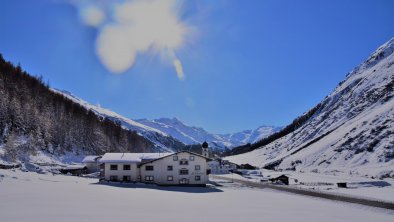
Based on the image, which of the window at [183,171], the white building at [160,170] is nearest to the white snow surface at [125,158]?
the white building at [160,170]

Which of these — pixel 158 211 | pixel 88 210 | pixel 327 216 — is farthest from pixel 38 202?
pixel 327 216

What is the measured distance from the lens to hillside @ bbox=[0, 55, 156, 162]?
12494cm

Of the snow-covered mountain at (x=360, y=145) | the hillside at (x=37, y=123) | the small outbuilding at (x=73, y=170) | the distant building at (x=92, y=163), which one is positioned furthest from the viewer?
the snow-covered mountain at (x=360, y=145)

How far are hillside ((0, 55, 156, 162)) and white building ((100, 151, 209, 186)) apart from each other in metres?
37.6

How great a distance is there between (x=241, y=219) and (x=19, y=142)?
11139cm

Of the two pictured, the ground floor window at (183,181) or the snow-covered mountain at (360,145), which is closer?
the ground floor window at (183,181)

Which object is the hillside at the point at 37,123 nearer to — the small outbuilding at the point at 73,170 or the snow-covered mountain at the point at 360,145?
the small outbuilding at the point at 73,170

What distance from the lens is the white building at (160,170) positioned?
8538 cm

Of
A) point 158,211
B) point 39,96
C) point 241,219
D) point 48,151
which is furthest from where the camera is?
point 39,96

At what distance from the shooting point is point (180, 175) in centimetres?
8569

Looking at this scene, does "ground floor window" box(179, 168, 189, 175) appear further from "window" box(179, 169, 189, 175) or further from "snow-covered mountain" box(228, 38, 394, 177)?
"snow-covered mountain" box(228, 38, 394, 177)

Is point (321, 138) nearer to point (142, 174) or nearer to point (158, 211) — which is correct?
point (142, 174)

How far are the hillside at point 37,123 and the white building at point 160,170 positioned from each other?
37.6 metres

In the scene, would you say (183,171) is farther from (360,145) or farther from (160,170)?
(360,145)
